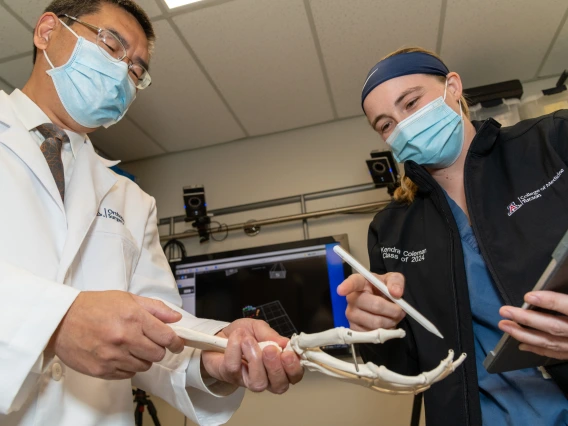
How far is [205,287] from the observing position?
8.49ft

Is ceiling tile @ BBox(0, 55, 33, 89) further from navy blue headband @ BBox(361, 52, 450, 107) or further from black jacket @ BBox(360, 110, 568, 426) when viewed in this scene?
black jacket @ BBox(360, 110, 568, 426)

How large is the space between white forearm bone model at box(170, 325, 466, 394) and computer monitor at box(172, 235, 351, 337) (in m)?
1.57

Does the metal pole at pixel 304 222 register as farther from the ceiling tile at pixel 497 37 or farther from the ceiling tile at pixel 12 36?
the ceiling tile at pixel 12 36

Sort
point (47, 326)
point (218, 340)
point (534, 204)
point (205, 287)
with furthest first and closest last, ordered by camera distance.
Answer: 1. point (205, 287)
2. point (534, 204)
3. point (218, 340)
4. point (47, 326)

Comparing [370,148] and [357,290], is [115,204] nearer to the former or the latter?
[357,290]

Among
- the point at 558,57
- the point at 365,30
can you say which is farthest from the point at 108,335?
the point at 558,57

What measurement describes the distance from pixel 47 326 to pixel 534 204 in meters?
1.11

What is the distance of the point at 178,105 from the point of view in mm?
2646

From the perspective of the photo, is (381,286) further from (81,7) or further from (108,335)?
(81,7)

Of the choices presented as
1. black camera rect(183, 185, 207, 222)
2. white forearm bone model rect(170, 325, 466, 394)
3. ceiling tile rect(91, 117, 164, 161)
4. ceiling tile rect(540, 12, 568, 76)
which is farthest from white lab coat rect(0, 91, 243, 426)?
ceiling tile rect(540, 12, 568, 76)

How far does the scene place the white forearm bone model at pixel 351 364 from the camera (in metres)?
0.66

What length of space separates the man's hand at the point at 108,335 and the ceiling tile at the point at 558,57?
2.67 m

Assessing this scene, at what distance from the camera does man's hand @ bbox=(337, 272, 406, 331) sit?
86cm

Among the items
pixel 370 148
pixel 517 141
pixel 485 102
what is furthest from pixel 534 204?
pixel 370 148
